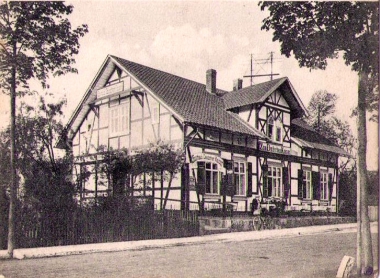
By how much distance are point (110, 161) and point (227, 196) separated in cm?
444

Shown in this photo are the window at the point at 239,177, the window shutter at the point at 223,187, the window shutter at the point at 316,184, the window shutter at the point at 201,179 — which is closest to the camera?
the window shutter at the point at 201,179

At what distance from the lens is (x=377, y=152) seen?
8.93m

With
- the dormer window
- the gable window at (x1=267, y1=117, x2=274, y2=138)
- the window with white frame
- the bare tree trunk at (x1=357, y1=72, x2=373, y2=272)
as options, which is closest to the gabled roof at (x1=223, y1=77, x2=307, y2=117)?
the dormer window

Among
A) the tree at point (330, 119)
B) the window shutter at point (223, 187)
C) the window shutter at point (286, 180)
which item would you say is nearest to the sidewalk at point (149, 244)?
the window shutter at point (223, 187)

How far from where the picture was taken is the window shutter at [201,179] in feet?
49.8

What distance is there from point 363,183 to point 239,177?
870cm

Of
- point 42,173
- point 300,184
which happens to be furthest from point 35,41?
point 300,184

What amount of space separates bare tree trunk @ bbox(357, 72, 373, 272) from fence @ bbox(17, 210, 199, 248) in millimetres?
5838

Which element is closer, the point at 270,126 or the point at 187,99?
the point at 187,99

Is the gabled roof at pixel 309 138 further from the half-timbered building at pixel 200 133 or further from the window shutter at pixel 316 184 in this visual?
the window shutter at pixel 316 184

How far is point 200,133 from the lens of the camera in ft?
50.8

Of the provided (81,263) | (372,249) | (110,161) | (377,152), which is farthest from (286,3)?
(110,161)

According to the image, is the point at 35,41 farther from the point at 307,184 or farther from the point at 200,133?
the point at 307,184

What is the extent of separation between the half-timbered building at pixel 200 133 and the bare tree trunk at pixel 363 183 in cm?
472
